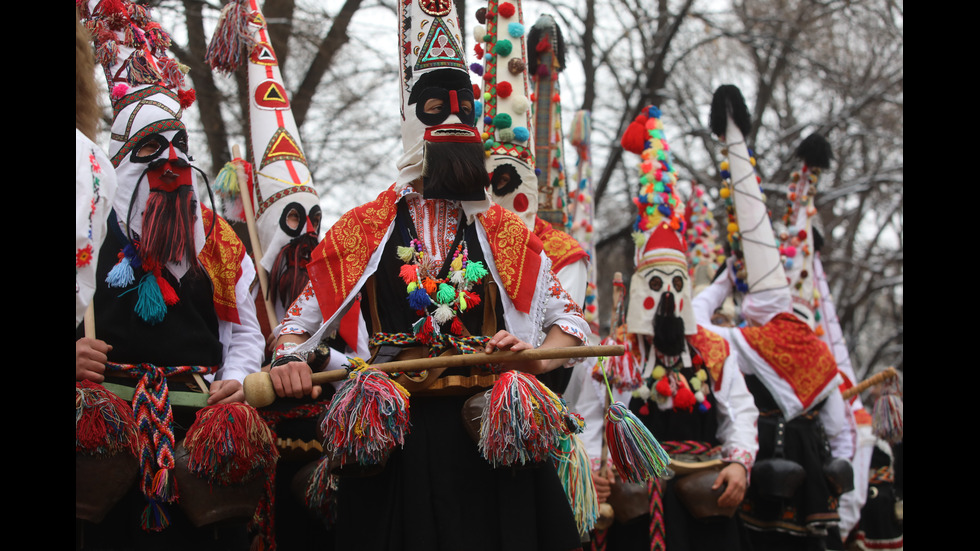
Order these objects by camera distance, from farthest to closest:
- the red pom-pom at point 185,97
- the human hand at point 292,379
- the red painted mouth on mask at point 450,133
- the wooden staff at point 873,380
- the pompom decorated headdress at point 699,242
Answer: the pompom decorated headdress at point 699,242 < the wooden staff at point 873,380 < the red pom-pom at point 185,97 < the red painted mouth on mask at point 450,133 < the human hand at point 292,379

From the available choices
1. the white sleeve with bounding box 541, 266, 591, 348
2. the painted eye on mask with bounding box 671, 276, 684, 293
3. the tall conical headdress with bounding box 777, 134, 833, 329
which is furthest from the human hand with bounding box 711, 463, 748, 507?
the tall conical headdress with bounding box 777, 134, 833, 329

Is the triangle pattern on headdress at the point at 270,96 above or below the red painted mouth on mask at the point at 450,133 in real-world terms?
above

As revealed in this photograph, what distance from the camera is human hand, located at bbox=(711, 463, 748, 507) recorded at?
5027 millimetres

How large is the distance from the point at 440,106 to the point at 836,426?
4129 millimetres

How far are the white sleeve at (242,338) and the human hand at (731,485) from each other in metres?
2.47

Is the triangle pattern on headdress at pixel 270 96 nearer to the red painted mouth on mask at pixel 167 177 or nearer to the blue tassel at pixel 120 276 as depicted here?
the red painted mouth on mask at pixel 167 177

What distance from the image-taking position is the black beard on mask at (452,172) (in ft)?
11.4

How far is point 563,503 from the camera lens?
3.40m

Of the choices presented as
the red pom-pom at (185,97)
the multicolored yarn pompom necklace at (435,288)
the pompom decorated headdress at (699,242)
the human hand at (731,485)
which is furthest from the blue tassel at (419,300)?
the pompom decorated headdress at (699,242)

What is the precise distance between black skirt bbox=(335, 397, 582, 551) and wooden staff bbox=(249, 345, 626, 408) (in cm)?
30

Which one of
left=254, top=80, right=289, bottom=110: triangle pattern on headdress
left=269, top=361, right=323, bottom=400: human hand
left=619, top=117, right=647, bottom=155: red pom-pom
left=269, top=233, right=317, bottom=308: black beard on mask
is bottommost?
left=269, top=361, right=323, bottom=400: human hand

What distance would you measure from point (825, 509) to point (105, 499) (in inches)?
172

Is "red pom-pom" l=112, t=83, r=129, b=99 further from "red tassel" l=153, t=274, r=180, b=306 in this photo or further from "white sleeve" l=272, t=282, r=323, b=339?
"white sleeve" l=272, t=282, r=323, b=339

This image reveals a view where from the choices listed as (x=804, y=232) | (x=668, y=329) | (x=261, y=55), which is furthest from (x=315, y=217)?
(x=804, y=232)
